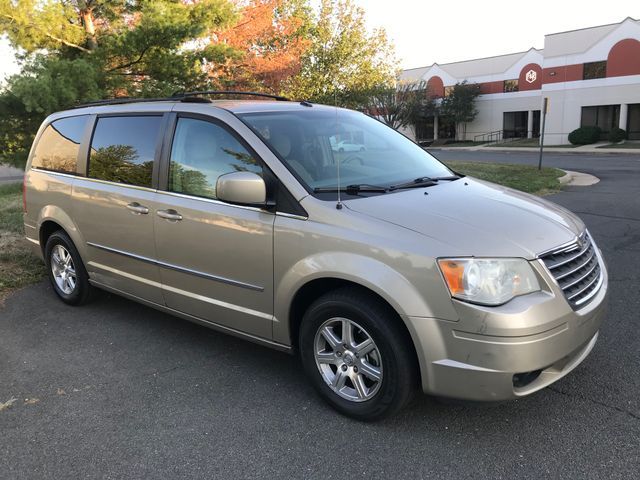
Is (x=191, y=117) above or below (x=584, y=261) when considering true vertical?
above

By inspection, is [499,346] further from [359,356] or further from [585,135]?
[585,135]

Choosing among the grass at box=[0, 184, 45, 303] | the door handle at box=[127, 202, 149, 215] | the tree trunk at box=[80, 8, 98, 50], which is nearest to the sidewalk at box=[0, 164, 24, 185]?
the tree trunk at box=[80, 8, 98, 50]

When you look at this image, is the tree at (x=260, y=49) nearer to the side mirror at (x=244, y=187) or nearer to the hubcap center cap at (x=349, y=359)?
the side mirror at (x=244, y=187)

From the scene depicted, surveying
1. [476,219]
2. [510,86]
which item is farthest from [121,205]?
[510,86]

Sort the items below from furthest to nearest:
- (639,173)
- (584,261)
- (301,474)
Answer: (639,173) < (584,261) < (301,474)

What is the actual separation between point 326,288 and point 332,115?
5.30ft

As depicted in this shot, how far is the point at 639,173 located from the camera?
1675cm

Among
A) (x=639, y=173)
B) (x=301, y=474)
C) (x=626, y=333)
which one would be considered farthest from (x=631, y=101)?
(x=301, y=474)

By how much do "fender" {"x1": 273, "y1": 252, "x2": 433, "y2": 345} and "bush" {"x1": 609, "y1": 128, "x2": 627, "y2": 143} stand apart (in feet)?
128

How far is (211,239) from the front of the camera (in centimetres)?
352

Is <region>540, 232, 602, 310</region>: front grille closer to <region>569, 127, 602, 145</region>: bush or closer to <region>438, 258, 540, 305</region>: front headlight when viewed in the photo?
<region>438, 258, 540, 305</region>: front headlight

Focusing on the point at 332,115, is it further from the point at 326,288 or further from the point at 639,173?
the point at 639,173

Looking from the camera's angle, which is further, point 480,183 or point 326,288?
point 480,183

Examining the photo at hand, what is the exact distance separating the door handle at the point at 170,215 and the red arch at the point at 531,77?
4645 cm
